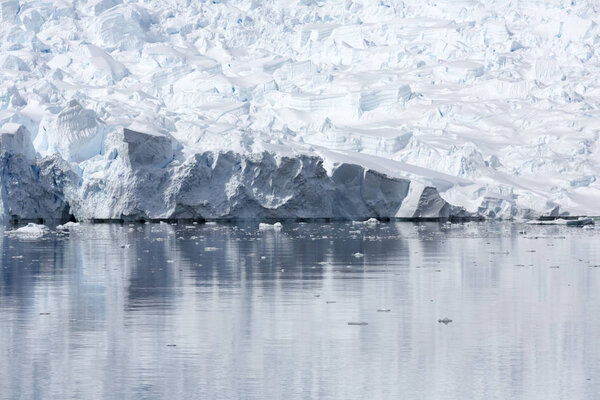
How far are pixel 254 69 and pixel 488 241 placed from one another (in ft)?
127

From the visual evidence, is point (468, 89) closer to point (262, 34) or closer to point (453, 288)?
point (262, 34)

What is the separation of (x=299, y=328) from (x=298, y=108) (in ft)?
155

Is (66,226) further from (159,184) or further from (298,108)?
(298,108)

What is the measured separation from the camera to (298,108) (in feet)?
182

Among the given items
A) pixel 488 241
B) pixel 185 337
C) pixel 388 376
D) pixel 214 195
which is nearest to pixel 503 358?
pixel 388 376

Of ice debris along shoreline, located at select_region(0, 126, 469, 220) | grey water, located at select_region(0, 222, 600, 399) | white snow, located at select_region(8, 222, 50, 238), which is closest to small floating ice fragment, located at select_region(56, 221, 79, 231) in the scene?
ice debris along shoreline, located at select_region(0, 126, 469, 220)

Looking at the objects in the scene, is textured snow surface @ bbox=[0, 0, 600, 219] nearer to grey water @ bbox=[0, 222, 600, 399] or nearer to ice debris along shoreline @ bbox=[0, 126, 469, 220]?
ice debris along shoreline @ bbox=[0, 126, 469, 220]

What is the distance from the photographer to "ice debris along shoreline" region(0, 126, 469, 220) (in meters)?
31.9

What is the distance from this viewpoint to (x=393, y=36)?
64125mm

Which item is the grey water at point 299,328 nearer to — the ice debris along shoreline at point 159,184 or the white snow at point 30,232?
the white snow at point 30,232

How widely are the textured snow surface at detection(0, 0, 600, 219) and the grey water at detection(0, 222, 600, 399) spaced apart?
16.6 metres

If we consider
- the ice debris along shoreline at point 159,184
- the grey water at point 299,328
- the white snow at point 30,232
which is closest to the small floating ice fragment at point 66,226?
the ice debris along shoreline at point 159,184

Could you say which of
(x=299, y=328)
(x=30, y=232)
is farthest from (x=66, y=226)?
(x=299, y=328)

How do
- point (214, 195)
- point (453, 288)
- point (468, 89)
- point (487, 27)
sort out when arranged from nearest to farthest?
point (453, 288) → point (214, 195) → point (468, 89) → point (487, 27)
